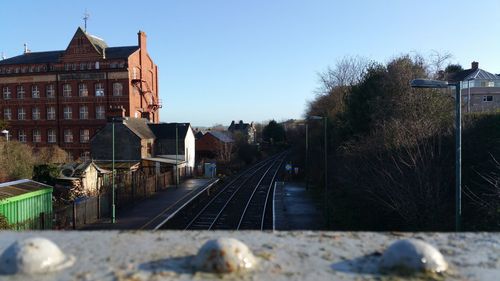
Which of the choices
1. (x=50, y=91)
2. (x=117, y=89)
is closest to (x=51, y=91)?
(x=50, y=91)

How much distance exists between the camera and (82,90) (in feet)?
194

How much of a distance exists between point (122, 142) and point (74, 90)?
1605cm

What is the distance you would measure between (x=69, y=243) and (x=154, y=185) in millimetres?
37795

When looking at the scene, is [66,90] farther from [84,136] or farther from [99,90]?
[84,136]

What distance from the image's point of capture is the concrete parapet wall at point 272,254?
229 centimetres

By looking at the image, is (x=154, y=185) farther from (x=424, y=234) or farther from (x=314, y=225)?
(x=424, y=234)

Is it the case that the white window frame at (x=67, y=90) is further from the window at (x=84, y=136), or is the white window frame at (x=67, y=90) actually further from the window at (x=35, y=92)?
the window at (x=84, y=136)

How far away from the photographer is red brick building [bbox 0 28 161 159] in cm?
5753

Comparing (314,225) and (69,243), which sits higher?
(69,243)

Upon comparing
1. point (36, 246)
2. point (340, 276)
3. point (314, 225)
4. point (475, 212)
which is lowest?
point (314, 225)

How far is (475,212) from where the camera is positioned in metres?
15.0

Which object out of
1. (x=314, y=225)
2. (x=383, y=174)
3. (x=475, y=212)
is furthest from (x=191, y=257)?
(x=314, y=225)

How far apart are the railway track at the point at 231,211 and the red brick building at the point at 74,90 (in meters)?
20.8

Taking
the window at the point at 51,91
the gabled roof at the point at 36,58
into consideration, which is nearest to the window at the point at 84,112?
the window at the point at 51,91
